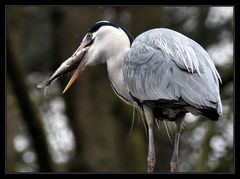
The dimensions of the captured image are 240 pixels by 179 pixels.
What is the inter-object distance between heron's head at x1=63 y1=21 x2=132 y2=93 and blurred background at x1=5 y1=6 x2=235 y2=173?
2261mm

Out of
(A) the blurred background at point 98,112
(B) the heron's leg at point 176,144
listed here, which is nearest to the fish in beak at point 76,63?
(B) the heron's leg at point 176,144

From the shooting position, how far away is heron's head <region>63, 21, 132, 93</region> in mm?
4250

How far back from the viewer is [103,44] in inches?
168

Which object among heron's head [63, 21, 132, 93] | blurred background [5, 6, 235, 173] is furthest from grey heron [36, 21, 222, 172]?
blurred background [5, 6, 235, 173]

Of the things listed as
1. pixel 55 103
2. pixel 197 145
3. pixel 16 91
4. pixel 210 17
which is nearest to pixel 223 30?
pixel 210 17

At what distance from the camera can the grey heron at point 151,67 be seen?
4.01 metres

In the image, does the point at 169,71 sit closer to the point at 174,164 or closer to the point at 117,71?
the point at 117,71

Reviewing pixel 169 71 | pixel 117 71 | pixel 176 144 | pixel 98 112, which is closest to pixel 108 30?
pixel 117 71

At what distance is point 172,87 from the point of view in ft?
13.2

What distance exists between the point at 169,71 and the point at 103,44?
480 mm

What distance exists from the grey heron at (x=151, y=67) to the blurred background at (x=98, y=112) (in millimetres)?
2262

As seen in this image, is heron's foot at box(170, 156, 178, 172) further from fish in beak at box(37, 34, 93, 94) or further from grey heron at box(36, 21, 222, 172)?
fish in beak at box(37, 34, 93, 94)

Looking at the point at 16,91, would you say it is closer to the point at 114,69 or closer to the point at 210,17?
the point at 114,69

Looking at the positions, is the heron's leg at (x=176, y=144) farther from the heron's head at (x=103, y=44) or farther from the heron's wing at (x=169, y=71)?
the heron's head at (x=103, y=44)
